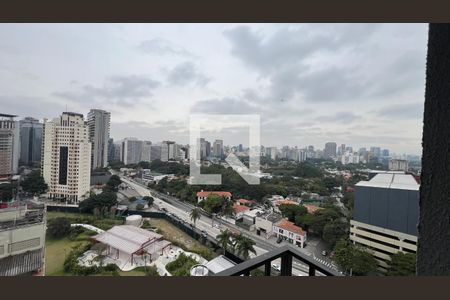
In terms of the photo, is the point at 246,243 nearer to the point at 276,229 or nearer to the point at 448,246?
the point at 276,229

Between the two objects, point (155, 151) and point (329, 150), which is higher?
point (329, 150)

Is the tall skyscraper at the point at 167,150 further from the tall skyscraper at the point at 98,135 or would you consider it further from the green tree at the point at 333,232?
the green tree at the point at 333,232

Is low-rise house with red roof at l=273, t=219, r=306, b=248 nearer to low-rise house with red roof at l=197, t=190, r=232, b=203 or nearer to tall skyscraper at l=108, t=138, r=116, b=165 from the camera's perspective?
low-rise house with red roof at l=197, t=190, r=232, b=203

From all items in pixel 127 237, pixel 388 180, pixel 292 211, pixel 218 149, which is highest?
pixel 218 149

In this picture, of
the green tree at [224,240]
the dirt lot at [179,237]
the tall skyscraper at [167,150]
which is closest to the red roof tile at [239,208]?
the green tree at [224,240]

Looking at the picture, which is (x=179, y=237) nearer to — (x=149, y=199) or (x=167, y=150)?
(x=149, y=199)

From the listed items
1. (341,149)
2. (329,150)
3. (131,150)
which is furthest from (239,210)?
(131,150)

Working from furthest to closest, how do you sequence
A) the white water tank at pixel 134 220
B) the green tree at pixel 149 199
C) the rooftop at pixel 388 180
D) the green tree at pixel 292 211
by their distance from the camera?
the green tree at pixel 149 199, the white water tank at pixel 134 220, the green tree at pixel 292 211, the rooftop at pixel 388 180
